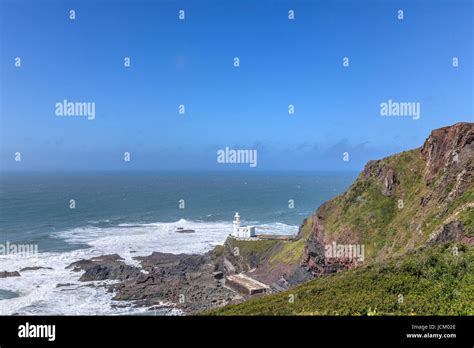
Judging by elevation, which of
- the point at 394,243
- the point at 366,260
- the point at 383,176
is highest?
the point at 383,176

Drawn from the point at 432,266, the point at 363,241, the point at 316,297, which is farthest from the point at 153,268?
the point at 432,266

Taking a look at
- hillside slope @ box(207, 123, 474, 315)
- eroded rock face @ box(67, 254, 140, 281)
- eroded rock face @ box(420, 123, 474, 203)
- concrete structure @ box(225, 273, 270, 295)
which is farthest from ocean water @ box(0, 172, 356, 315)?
eroded rock face @ box(420, 123, 474, 203)

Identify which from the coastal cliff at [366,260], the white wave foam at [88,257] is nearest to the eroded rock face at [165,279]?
→ the coastal cliff at [366,260]

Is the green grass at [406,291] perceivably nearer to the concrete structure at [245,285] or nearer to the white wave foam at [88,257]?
the concrete structure at [245,285]

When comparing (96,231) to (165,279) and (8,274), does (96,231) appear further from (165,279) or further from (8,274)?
(165,279)

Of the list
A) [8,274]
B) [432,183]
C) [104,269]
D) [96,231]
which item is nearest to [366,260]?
[432,183]
